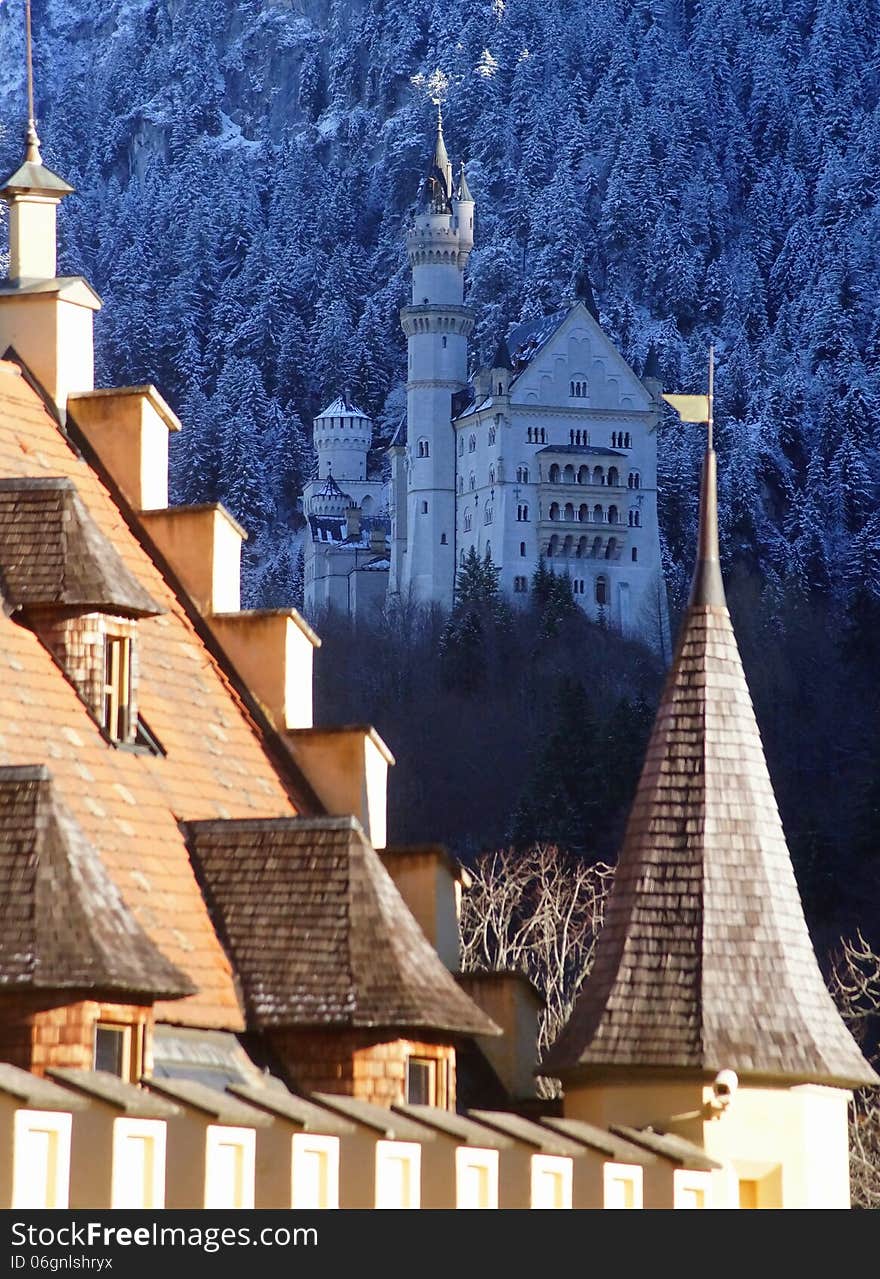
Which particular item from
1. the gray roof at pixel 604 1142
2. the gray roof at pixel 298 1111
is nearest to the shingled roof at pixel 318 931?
the gray roof at pixel 604 1142

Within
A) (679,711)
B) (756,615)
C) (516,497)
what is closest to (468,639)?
(756,615)

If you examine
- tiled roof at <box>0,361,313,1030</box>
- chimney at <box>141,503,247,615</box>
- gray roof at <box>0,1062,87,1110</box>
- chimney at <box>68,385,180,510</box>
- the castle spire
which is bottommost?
gray roof at <box>0,1062,87,1110</box>

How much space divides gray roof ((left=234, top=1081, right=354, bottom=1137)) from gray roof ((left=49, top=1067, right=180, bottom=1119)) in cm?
76

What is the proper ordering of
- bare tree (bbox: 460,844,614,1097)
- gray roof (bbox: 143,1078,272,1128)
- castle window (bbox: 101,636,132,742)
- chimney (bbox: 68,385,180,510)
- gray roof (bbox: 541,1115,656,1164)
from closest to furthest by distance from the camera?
gray roof (bbox: 143,1078,272,1128)
gray roof (bbox: 541,1115,656,1164)
castle window (bbox: 101,636,132,742)
chimney (bbox: 68,385,180,510)
bare tree (bbox: 460,844,614,1097)

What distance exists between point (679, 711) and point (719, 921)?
1818 mm

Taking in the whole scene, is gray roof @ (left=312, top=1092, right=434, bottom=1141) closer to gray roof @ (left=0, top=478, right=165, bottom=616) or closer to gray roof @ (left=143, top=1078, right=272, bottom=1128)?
gray roof @ (left=143, top=1078, right=272, bottom=1128)

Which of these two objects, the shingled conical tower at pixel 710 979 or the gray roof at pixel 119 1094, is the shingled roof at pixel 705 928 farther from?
the gray roof at pixel 119 1094

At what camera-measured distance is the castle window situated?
22.1m

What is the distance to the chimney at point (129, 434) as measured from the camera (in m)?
25.4

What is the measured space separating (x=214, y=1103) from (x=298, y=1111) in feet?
2.42

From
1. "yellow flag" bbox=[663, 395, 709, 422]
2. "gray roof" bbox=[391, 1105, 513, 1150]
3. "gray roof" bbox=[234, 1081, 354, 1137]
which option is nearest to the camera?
"gray roof" bbox=[234, 1081, 354, 1137]

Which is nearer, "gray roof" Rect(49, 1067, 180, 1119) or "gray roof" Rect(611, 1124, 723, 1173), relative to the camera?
"gray roof" Rect(49, 1067, 180, 1119)

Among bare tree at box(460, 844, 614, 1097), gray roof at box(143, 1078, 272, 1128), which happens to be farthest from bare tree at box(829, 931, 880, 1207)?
gray roof at box(143, 1078, 272, 1128)
